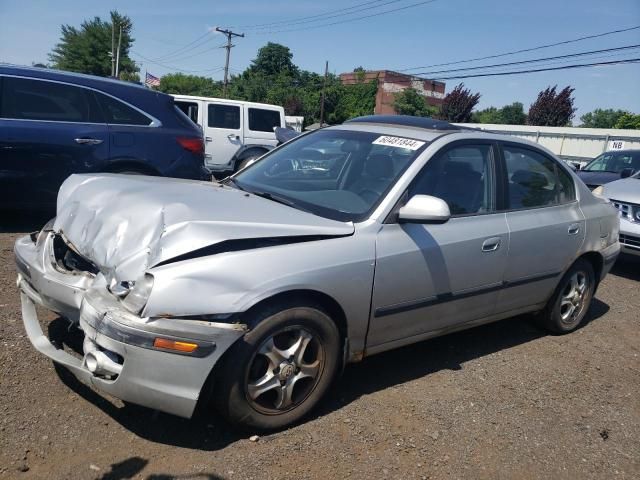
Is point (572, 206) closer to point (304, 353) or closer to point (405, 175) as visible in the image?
point (405, 175)

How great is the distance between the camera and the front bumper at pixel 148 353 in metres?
2.40

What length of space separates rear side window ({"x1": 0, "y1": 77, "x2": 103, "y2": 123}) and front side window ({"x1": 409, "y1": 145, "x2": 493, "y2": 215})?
4235 millimetres

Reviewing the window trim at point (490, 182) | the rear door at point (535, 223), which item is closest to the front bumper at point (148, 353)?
the window trim at point (490, 182)

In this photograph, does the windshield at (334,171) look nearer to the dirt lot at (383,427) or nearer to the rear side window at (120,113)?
the dirt lot at (383,427)

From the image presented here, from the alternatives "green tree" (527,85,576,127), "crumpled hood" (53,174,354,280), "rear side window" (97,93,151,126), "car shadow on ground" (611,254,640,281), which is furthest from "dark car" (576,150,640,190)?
"green tree" (527,85,576,127)

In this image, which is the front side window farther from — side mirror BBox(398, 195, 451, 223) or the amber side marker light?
the amber side marker light

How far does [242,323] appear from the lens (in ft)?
8.47

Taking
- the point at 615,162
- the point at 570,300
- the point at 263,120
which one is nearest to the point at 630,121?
the point at 615,162

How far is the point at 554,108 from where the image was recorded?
147ft

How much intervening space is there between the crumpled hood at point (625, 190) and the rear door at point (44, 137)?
21.3 feet

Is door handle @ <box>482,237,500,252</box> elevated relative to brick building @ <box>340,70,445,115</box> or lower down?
lower down

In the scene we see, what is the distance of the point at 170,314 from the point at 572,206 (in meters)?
3.50

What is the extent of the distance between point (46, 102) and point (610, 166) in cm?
982

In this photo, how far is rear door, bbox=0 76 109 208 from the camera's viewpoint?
18.7 ft
